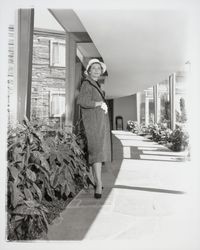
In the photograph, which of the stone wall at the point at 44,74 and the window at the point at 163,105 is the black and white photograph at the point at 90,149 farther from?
the window at the point at 163,105

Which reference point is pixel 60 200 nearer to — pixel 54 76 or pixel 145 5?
pixel 145 5

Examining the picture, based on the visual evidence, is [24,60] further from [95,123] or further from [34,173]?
[34,173]

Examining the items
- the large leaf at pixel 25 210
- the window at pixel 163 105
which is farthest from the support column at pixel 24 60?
the window at pixel 163 105

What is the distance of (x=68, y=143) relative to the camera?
10.8 ft

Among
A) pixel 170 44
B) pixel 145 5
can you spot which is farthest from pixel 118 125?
pixel 145 5

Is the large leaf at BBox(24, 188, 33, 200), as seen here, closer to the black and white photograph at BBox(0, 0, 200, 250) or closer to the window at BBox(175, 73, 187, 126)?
the black and white photograph at BBox(0, 0, 200, 250)

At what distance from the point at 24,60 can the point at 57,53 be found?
350cm

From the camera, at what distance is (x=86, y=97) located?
10.3 ft

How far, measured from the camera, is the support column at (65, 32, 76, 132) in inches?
203

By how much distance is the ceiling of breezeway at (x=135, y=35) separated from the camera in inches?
133

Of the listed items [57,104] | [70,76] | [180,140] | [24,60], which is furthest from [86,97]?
[180,140]

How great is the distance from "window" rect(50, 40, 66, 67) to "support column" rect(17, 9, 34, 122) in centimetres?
308

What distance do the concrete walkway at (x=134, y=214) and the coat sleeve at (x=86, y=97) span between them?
3.11ft

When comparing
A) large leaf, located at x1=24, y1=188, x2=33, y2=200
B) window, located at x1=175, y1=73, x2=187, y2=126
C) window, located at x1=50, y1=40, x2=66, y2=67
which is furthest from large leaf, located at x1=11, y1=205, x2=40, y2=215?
window, located at x1=175, y1=73, x2=187, y2=126
